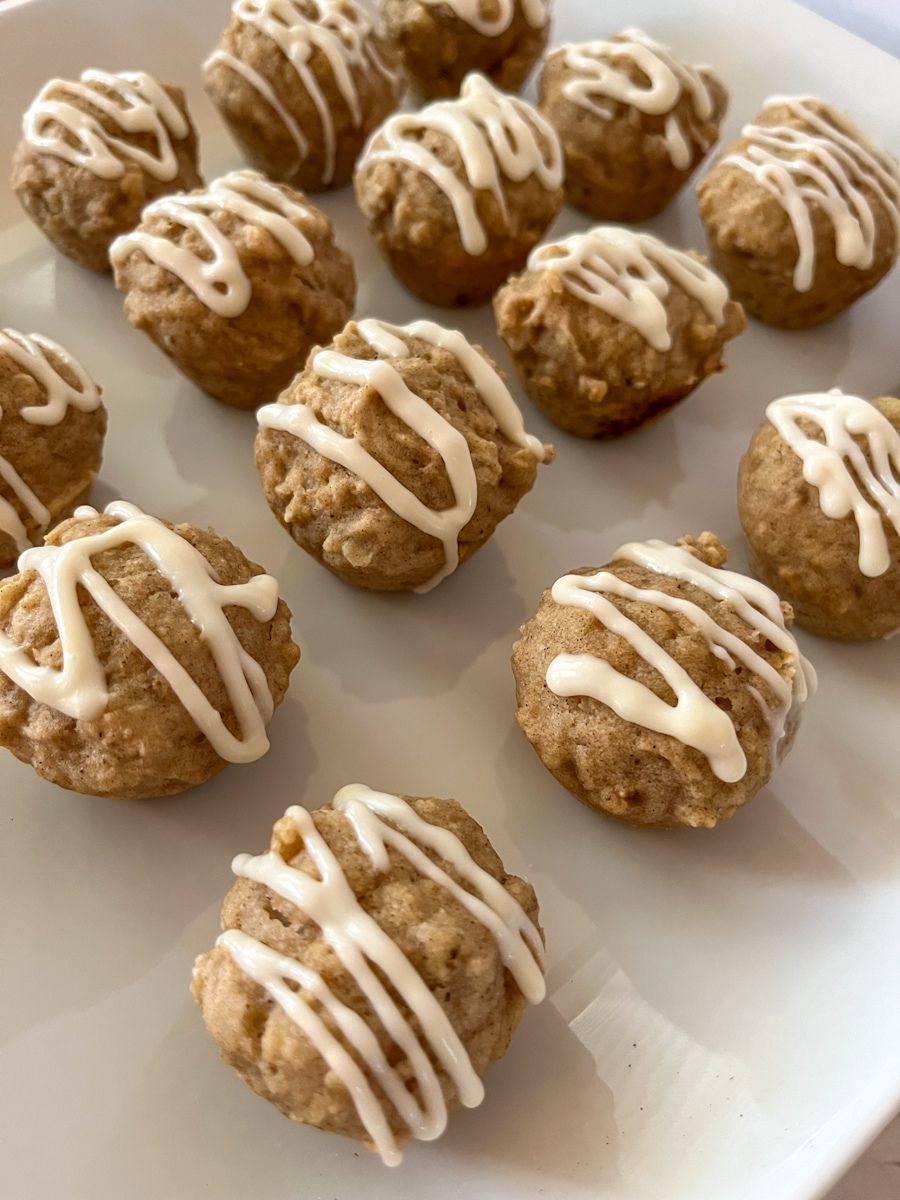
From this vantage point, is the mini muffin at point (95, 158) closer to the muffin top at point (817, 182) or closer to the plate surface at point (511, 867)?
the plate surface at point (511, 867)

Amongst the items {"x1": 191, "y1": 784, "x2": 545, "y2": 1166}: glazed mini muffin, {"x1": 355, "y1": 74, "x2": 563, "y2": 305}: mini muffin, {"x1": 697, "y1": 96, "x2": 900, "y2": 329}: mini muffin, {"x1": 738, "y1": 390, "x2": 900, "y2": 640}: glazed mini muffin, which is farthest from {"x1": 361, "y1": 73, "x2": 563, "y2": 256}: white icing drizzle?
{"x1": 191, "y1": 784, "x2": 545, "y2": 1166}: glazed mini muffin

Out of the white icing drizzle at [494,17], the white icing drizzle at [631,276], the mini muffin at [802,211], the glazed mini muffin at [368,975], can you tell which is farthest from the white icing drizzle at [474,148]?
the glazed mini muffin at [368,975]

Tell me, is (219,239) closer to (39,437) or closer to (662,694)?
(39,437)

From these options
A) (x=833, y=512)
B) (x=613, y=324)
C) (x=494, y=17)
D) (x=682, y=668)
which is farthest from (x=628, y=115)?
(x=682, y=668)

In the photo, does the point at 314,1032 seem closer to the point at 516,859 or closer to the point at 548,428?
the point at 516,859

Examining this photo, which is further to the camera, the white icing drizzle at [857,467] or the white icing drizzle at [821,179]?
the white icing drizzle at [821,179]

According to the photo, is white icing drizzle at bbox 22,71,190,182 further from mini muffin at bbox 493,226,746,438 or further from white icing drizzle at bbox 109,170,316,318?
mini muffin at bbox 493,226,746,438
